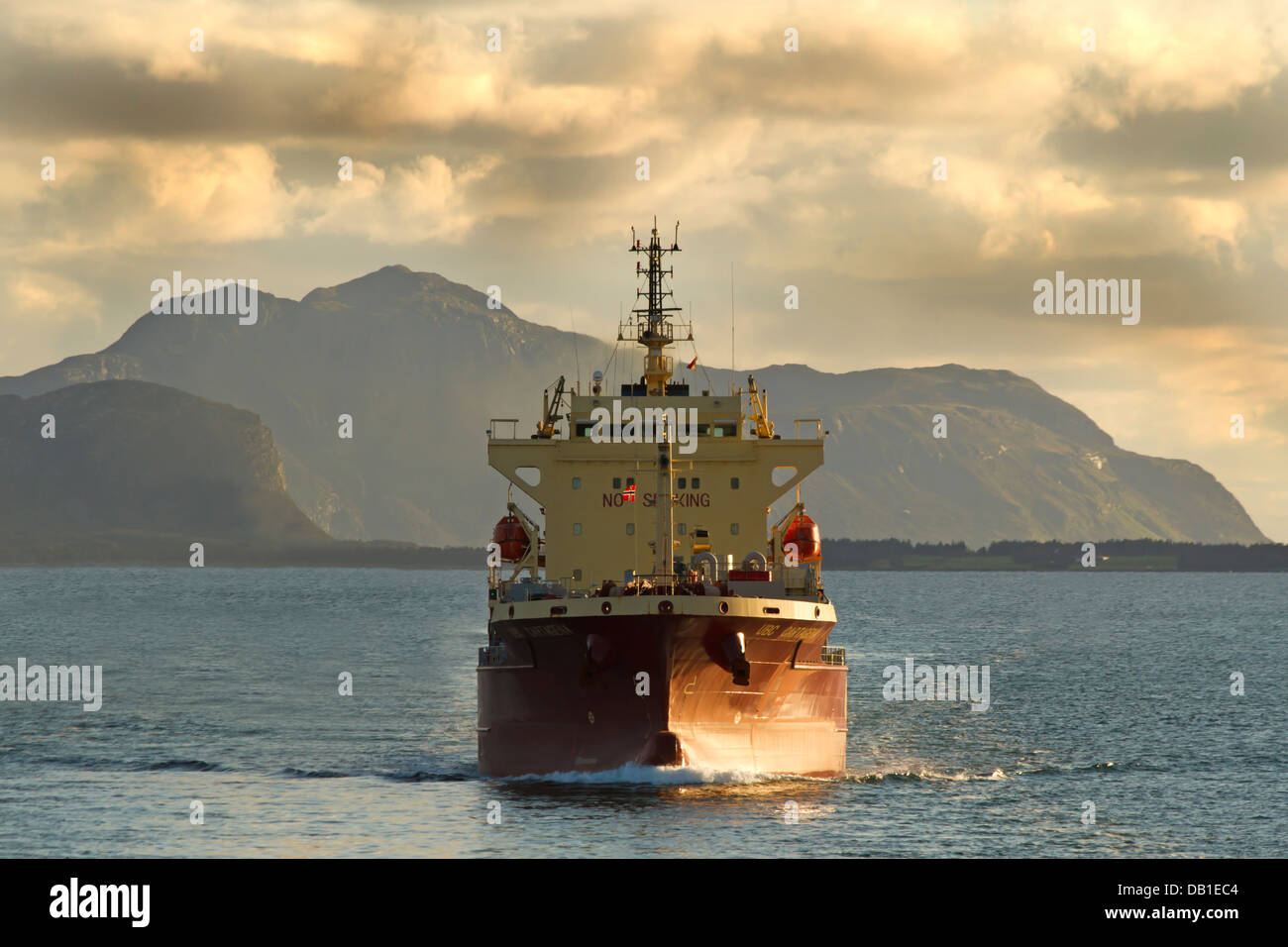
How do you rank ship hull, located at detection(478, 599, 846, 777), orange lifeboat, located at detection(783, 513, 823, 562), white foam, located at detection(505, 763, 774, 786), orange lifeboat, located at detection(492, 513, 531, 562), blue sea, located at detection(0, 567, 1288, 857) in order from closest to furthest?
blue sea, located at detection(0, 567, 1288, 857) < ship hull, located at detection(478, 599, 846, 777) < white foam, located at detection(505, 763, 774, 786) < orange lifeboat, located at detection(783, 513, 823, 562) < orange lifeboat, located at detection(492, 513, 531, 562)

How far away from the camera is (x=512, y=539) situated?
4581cm

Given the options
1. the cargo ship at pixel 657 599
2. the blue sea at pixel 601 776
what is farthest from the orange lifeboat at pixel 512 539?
the blue sea at pixel 601 776

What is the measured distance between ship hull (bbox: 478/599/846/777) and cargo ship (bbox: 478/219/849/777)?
0.15ft

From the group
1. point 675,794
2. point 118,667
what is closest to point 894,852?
point 675,794

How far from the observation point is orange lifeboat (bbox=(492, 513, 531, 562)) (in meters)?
45.8

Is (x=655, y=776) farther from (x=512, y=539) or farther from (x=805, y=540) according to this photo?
(x=512, y=539)

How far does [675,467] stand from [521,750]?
8858mm

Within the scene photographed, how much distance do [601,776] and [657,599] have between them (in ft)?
14.8

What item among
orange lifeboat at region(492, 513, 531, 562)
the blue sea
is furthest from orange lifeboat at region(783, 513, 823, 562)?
orange lifeboat at region(492, 513, 531, 562)

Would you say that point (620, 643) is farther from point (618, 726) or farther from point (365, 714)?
point (365, 714)

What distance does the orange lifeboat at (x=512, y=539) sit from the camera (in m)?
45.8

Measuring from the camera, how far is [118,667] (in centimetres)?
8294

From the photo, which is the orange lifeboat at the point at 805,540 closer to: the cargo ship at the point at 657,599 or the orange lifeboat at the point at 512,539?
the cargo ship at the point at 657,599

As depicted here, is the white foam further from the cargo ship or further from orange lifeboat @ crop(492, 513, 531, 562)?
orange lifeboat @ crop(492, 513, 531, 562)
